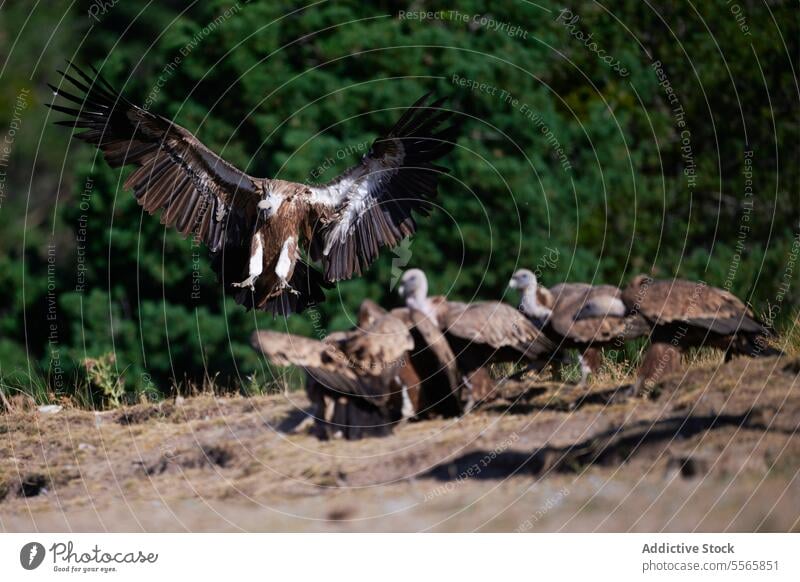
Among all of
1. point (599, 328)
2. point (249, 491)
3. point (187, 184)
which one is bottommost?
point (249, 491)

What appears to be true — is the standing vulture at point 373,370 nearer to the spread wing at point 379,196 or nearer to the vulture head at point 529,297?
the spread wing at point 379,196

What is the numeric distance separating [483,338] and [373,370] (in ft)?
2.89

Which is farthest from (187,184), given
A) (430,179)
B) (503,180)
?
(503,180)

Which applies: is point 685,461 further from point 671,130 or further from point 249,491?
point 671,130

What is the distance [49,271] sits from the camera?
2175cm

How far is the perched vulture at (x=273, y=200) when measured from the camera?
11148 mm

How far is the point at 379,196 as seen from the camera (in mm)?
11500

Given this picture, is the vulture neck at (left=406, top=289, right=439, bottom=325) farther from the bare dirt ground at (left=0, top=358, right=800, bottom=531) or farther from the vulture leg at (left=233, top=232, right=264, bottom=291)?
the vulture leg at (left=233, top=232, right=264, bottom=291)

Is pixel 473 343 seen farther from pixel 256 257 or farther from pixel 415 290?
pixel 256 257

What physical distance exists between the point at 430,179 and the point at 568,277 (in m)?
7.71

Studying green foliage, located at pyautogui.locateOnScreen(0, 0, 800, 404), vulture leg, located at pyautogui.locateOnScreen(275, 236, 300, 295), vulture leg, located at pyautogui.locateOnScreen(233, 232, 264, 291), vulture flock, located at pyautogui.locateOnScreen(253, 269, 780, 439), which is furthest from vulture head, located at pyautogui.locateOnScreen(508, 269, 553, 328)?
green foliage, located at pyautogui.locateOnScreen(0, 0, 800, 404)

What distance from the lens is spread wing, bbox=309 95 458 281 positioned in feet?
37.0

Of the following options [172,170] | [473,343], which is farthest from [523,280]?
[172,170]

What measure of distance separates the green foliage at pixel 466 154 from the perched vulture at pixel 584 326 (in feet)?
21.2
